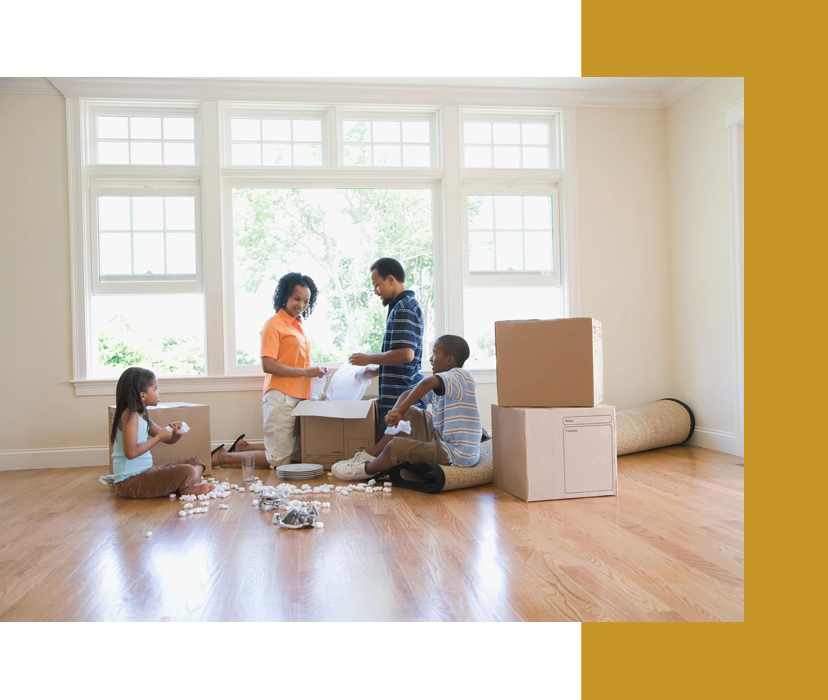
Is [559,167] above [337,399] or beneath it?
above

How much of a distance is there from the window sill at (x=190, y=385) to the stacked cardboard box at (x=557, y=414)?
2.04m

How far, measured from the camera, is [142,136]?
4.48 m

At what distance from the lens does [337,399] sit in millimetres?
4074

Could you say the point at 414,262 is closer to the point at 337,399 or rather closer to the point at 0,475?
the point at 337,399

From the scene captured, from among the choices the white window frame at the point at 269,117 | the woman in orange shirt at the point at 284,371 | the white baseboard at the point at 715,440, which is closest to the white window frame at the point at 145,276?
the white window frame at the point at 269,117

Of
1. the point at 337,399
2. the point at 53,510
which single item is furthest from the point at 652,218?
the point at 53,510

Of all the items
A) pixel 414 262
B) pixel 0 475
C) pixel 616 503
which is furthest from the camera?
pixel 414 262

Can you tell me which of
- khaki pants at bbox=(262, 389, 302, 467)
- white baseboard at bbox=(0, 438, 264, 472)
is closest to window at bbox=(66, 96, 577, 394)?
white baseboard at bbox=(0, 438, 264, 472)

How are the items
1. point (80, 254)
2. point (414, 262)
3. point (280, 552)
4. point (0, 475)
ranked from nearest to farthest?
→ 1. point (280, 552)
2. point (0, 475)
3. point (80, 254)
4. point (414, 262)

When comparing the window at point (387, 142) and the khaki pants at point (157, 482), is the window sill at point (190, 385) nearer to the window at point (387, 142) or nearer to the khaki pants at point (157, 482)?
the khaki pants at point (157, 482)

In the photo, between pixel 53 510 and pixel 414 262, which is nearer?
pixel 53 510

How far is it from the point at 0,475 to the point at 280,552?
2793mm

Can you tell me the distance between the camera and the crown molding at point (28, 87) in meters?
4.16

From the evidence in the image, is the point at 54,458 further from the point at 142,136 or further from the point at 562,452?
the point at 562,452
